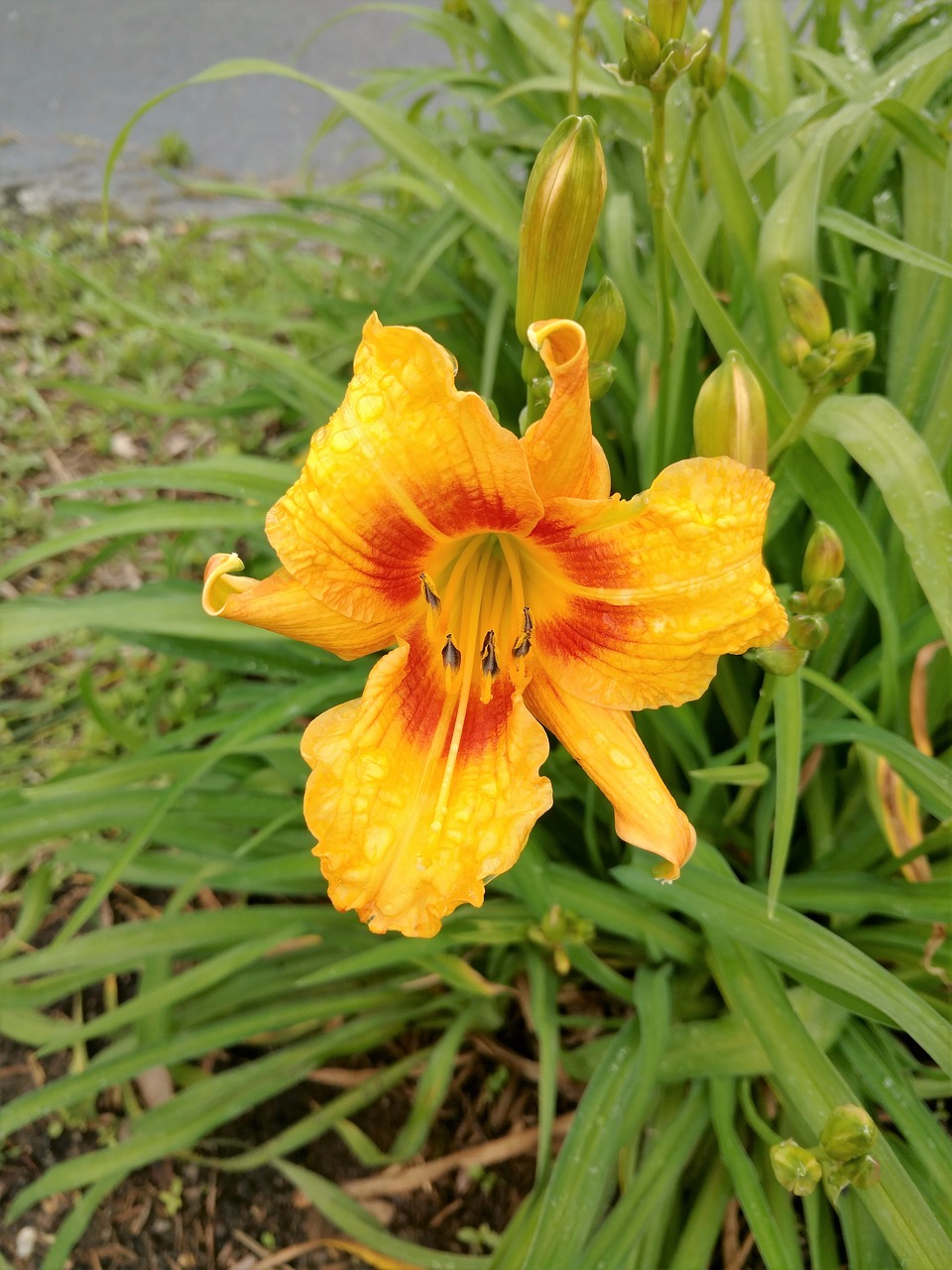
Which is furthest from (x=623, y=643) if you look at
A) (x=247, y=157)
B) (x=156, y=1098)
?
(x=247, y=157)

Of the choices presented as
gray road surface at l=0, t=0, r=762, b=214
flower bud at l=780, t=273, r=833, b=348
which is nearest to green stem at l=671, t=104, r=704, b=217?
flower bud at l=780, t=273, r=833, b=348

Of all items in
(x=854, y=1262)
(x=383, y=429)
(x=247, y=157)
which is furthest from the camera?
(x=247, y=157)

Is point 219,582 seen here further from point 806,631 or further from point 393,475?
point 806,631

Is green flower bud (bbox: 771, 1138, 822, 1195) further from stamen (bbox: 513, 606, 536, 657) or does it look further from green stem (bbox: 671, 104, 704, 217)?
green stem (bbox: 671, 104, 704, 217)

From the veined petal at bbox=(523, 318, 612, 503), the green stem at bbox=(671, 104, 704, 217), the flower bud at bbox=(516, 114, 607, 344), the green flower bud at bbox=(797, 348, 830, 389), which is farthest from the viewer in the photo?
the green stem at bbox=(671, 104, 704, 217)

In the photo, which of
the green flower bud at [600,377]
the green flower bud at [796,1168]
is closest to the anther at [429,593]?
the green flower bud at [600,377]

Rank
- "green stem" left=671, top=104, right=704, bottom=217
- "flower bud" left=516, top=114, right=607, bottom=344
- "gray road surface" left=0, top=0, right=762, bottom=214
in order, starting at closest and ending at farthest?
"flower bud" left=516, top=114, right=607, bottom=344, "green stem" left=671, top=104, right=704, bottom=217, "gray road surface" left=0, top=0, right=762, bottom=214

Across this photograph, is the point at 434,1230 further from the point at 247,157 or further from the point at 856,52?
the point at 247,157
